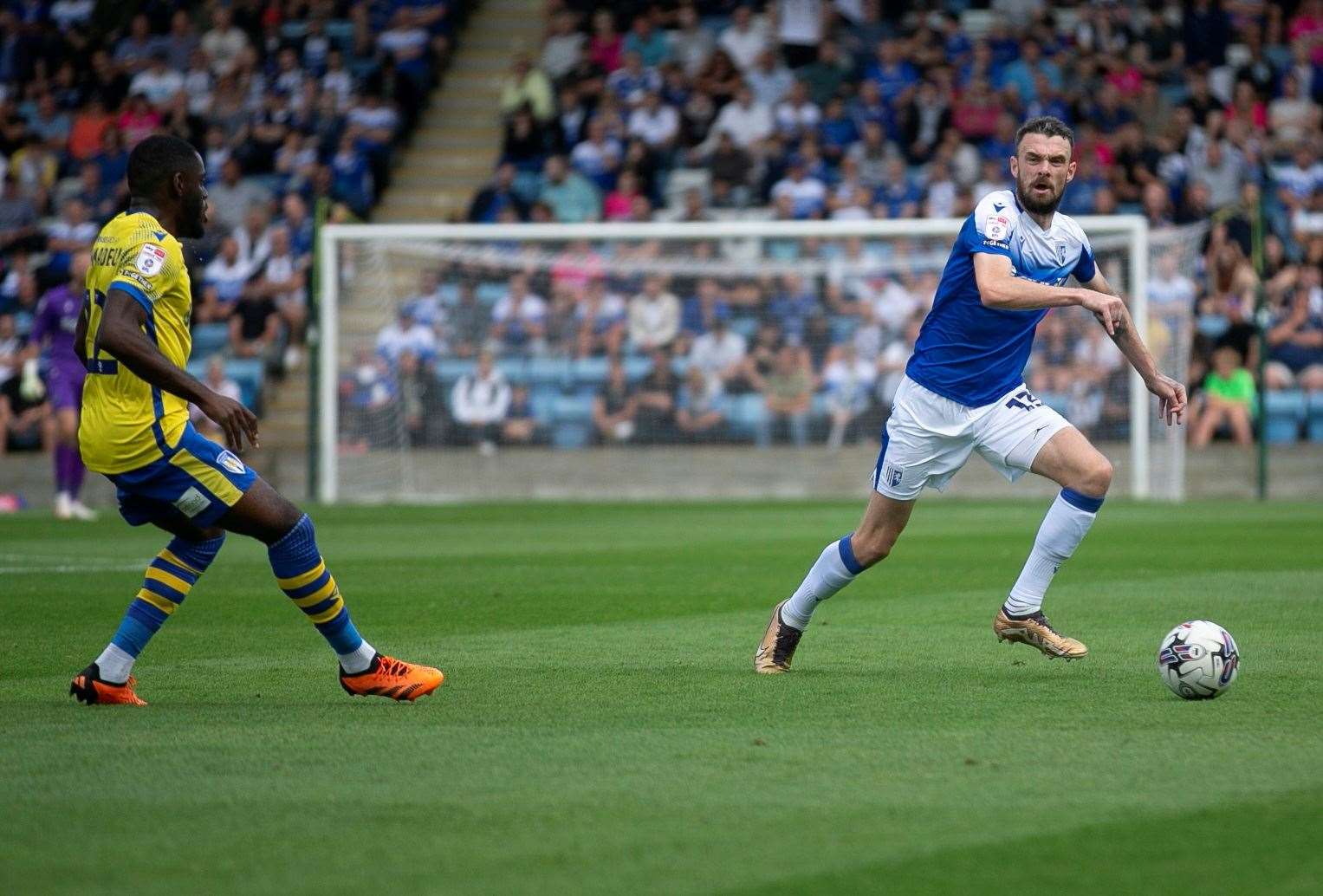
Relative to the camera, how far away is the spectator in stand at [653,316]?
71.2 ft

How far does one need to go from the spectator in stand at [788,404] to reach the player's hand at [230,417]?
1542 centimetres

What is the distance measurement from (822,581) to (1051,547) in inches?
39.0

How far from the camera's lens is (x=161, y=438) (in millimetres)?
6391

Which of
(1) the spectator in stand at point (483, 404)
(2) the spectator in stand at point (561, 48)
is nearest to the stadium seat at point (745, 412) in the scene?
(1) the spectator in stand at point (483, 404)

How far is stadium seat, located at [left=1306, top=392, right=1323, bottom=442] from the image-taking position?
69.2 ft

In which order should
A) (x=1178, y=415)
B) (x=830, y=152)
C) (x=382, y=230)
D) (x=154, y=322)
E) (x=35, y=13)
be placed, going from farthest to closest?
(x=35, y=13)
(x=830, y=152)
(x=382, y=230)
(x=1178, y=415)
(x=154, y=322)

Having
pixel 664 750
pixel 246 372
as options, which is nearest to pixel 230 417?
pixel 664 750

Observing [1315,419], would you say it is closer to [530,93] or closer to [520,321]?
[520,321]

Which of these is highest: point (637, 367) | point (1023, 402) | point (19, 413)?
point (1023, 402)

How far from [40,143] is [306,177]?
4598mm

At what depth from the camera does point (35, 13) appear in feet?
93.6

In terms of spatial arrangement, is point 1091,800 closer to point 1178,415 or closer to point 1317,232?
point 1178,415

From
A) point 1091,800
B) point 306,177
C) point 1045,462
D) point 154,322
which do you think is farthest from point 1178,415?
point 306,177

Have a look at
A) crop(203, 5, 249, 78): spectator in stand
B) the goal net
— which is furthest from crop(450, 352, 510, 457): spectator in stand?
crop(203, 5, 249, 78): spectator in stand
